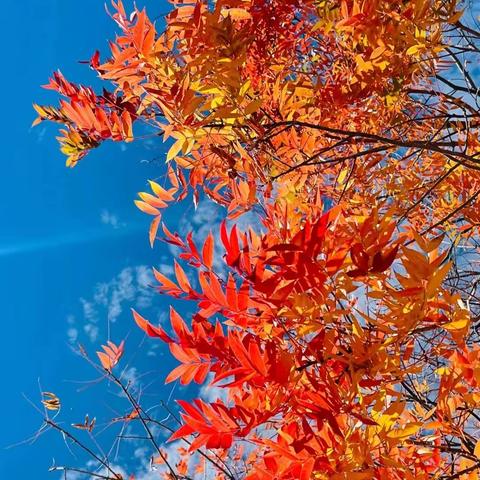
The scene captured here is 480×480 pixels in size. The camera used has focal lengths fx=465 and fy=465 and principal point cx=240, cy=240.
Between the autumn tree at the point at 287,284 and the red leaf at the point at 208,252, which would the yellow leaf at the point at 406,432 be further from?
the red leaf at the point at 208,252

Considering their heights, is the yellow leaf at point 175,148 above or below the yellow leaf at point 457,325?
above

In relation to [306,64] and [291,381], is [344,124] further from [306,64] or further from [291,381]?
[291,381]

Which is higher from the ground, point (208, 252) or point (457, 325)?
point (208, 252)

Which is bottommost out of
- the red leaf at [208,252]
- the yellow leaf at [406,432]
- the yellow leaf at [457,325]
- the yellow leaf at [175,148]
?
the yellow leaf at [406,432]

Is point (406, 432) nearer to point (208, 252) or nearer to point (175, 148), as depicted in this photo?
point (208, 252)

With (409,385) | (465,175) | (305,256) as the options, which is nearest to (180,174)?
(305,256)

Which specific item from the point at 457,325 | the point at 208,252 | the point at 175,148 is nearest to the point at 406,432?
the point at 457,325

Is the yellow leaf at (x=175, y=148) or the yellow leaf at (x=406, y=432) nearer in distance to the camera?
the yellow leaf at (x=406, y=432)

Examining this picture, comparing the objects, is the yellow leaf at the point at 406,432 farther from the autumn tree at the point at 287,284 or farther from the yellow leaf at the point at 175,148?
the yellow leaf at the point at 175,148

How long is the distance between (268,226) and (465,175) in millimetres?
1680

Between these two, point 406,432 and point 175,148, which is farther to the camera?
point 175,148

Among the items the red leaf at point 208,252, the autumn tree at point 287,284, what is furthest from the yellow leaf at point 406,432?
the red leaf at point 208,252

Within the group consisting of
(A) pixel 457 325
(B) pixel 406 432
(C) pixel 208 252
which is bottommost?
(B) pixel 406 432

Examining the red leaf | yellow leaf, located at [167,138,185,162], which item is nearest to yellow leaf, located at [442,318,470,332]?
the red leaf
